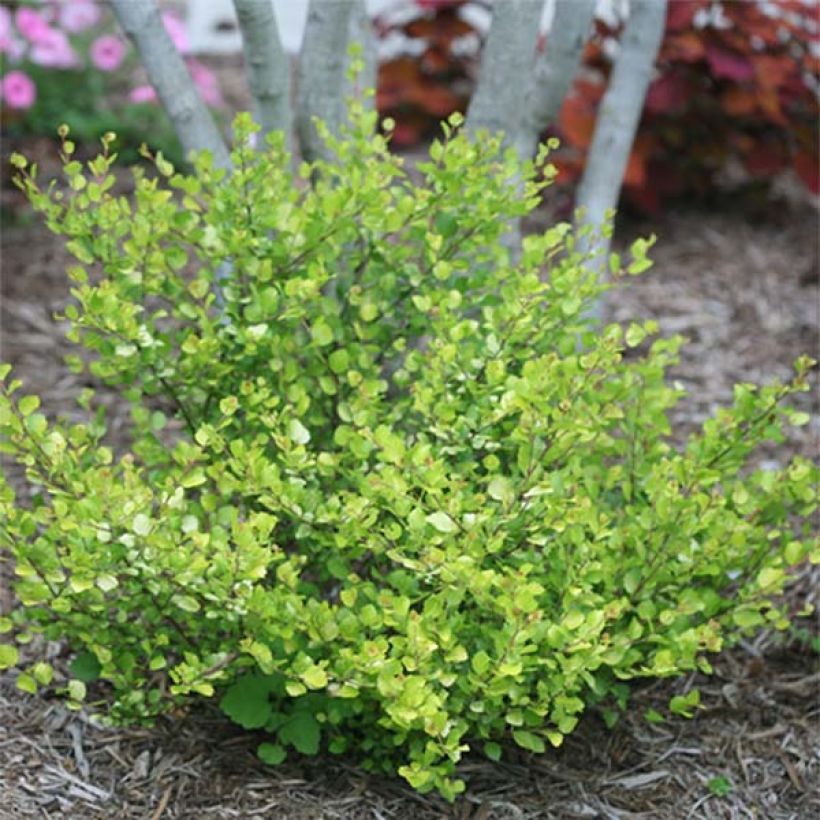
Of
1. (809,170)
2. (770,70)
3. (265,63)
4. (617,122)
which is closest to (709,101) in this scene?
(770,70)

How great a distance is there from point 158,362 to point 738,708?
1.43m

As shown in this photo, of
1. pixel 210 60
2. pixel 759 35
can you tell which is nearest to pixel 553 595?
pixel 759 35

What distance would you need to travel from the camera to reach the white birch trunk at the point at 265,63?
2.94 metres

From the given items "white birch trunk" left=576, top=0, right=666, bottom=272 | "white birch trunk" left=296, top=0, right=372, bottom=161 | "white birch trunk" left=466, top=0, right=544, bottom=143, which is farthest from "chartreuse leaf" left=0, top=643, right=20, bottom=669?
"white birch trunk" left=576, top=0, right=666, bottom=272

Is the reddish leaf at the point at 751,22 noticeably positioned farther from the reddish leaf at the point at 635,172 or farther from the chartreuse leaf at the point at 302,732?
the chartreuse leaf at the point at 302,732

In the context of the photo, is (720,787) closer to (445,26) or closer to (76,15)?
(445,26)

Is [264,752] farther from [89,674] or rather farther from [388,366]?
[388,366]

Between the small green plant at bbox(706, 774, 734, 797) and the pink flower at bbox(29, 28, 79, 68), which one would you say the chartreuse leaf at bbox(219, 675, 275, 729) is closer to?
the small green plant at bbox(706, 774, 734, 797)

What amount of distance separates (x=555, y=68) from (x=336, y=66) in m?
0.52

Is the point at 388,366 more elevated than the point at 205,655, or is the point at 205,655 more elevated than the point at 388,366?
the point at 388,366

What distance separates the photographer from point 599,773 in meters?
2.73

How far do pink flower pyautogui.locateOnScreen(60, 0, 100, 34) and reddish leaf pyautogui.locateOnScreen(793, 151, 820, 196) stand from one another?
2.75 meters

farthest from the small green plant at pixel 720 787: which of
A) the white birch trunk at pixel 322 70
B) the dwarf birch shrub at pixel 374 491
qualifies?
the white birch trunk at pixel 322 70

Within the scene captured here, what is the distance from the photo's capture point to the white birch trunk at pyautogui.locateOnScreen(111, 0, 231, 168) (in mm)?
2961
